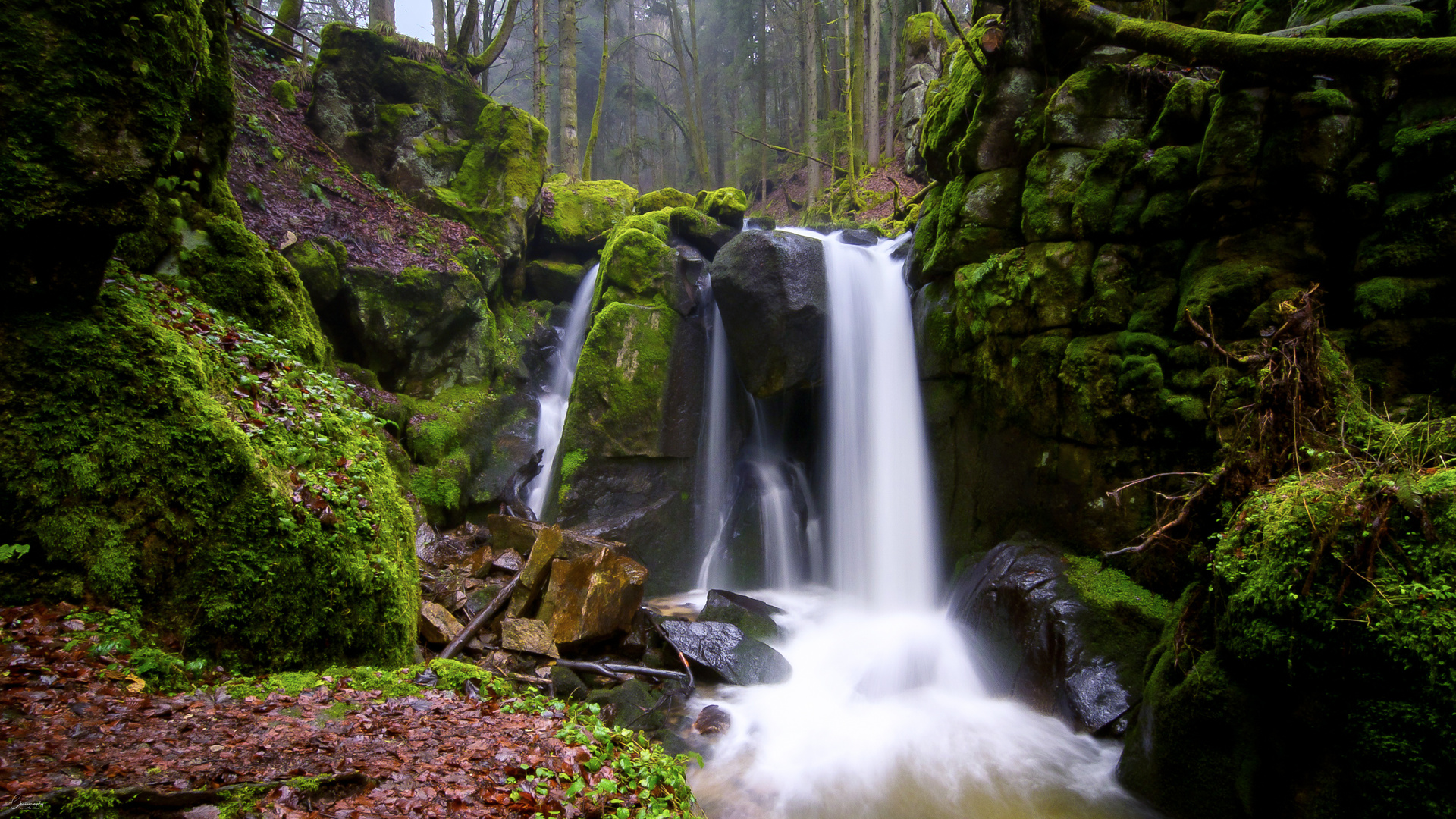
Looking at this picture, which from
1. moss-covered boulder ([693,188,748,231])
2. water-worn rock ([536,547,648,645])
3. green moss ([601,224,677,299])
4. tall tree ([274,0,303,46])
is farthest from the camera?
moss-covered boulder ([693,188,748,231])

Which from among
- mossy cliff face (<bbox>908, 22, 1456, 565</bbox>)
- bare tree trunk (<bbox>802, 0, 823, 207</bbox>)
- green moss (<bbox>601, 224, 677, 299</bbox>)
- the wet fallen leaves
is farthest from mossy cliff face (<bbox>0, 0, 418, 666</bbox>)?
bare tree trunk (<bbox>802, 0, 823, 207</bbox>)

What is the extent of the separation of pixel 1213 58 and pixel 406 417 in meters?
10.7

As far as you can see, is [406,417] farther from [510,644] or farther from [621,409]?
[510,644]

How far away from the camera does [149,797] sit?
1.77 meters

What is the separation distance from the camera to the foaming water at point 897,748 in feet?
14.7

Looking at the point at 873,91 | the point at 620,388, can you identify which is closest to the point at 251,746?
the point at 620,388

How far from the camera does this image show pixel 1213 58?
5281mm

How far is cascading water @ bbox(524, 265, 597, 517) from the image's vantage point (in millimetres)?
10125

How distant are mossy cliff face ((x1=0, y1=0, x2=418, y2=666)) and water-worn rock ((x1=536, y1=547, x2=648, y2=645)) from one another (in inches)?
85.9

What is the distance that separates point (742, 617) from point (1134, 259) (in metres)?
5.81

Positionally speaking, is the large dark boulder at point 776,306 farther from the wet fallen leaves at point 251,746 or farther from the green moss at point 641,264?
the wet fallen leaves at point 251,746

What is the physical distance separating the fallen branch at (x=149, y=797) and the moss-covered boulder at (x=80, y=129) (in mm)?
2399

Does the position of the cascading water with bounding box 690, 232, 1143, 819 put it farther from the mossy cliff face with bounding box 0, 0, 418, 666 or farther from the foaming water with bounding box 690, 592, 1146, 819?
the mossy cliff face with bounding box 0, 0, 418, 666

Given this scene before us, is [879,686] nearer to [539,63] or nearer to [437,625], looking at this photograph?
[437,625]
